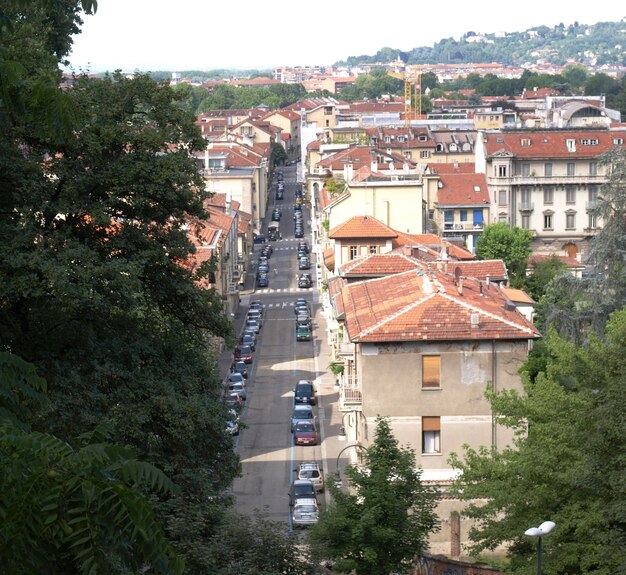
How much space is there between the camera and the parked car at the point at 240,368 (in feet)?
186

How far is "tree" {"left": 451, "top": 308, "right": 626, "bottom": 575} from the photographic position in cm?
1984

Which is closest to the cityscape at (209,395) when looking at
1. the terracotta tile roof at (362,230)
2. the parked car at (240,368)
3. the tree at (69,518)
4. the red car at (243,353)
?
the tree at (69,518)

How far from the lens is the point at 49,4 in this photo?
362 inches

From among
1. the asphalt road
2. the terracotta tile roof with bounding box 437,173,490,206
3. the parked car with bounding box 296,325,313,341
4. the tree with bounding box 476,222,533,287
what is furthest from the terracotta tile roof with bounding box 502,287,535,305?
the terracotta tile roof with bounding box 437,173,490,206

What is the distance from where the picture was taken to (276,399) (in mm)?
52938

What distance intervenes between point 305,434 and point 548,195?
49.7 m

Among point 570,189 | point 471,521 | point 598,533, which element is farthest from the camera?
point 570,189

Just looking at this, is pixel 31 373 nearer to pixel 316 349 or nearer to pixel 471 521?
pixel 471 521

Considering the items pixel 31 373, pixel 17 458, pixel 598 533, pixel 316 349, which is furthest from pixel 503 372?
pixel 316 349

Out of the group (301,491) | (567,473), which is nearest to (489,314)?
(301,491)

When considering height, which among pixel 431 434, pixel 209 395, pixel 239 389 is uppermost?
pixel 209 395

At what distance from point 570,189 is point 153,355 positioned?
71.7 metres

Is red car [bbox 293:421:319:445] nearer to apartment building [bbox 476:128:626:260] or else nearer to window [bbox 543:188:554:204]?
apartment building [bbox 476:128:626:260]

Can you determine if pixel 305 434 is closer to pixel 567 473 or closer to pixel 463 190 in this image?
pixel 567 473
